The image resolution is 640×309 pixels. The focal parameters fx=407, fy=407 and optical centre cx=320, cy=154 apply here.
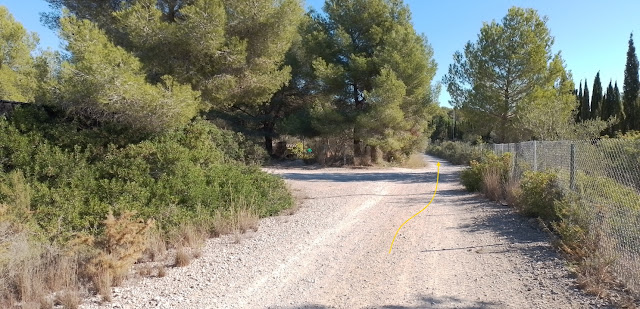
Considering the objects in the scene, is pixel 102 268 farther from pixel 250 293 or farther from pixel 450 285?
pixel 450 285

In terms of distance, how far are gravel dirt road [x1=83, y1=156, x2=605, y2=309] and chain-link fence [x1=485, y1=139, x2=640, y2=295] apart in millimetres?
569

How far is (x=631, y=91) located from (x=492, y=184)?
2997 cm

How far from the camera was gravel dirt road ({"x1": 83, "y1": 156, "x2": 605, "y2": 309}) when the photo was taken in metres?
4.41

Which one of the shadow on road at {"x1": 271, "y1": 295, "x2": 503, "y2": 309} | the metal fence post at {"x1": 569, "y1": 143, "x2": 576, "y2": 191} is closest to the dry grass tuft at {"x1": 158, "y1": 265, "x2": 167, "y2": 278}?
the shadow on road at {"x1": 271, "y1": 295, "x2": 503, "y2": 309}

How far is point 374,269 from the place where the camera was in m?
5.39

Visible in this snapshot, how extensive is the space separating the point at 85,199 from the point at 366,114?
18.4 metres

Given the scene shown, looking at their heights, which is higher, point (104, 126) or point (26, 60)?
point (26, 60)

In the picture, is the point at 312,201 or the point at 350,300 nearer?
the point at 350,300

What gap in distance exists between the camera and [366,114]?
78.7ft

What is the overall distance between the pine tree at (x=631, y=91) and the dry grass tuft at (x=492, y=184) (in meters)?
26.4

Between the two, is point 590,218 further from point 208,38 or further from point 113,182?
point 208,38

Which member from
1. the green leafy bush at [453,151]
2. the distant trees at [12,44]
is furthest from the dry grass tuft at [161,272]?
the green leafy bush at [453,151]

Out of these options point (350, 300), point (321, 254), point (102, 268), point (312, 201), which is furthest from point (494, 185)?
point (102, 268)

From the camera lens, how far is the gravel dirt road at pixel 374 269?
4.41m
